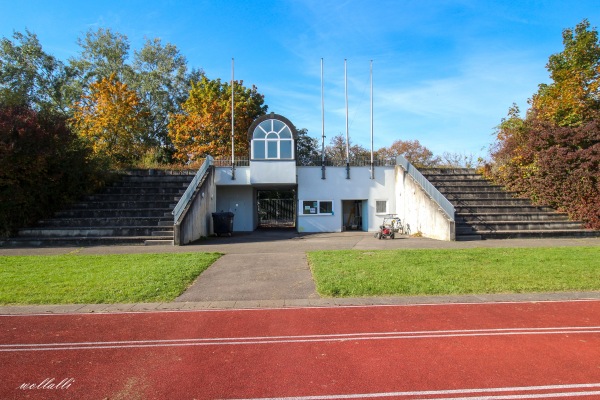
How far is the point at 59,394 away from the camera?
13.5ft

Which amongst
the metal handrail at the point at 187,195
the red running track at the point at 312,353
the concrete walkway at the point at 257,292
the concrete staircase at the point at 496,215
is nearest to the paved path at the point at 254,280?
the concrete walkway at the point at 257,292

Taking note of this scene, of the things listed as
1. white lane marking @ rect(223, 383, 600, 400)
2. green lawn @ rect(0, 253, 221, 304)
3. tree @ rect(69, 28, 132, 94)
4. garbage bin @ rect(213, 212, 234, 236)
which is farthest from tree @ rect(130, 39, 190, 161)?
white lane marking @ rect(223, 383, 600, 400)

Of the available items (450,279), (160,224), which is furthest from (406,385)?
(160,224)

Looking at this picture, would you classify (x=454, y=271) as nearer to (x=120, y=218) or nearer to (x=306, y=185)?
(x=120, y=218)

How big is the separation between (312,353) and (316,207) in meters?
19.6

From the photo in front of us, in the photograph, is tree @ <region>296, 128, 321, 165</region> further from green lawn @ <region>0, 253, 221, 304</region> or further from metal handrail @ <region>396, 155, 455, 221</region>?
green lawn @ <region>0, 253, 221, 304</region>

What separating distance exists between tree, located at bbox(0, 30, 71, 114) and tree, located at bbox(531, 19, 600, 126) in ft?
134

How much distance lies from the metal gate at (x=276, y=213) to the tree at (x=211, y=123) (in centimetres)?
522

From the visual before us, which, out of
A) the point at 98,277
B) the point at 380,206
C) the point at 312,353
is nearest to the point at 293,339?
the point at 312,353

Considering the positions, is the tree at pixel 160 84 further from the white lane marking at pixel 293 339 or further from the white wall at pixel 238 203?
the white lane marking at pixel 293 339

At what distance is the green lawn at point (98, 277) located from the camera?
8.15m

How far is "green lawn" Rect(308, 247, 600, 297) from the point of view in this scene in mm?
8453

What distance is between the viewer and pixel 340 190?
81.5 ft

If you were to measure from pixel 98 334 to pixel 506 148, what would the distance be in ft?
82.7
